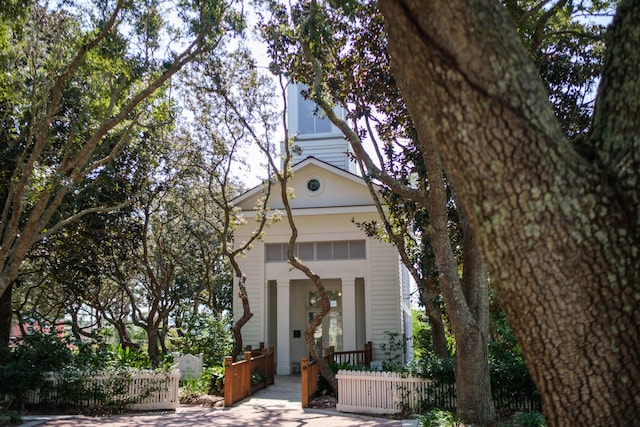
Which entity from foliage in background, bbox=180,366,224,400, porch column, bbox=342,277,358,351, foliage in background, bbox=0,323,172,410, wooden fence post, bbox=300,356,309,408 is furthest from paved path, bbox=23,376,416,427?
porch column, bbox=342,277,358,351

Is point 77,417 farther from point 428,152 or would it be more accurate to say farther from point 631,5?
point 631,5

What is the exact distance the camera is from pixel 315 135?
22.3 metres

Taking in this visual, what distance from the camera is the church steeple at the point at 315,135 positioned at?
865 inches

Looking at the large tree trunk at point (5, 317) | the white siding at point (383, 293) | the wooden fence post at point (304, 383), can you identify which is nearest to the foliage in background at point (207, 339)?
the wooden fence post at point (304, 383)

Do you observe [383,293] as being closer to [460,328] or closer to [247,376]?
[247,376]

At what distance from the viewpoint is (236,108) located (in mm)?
14578

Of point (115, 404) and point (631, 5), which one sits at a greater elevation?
point (631, 5)

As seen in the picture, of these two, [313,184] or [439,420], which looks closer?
[439,420]

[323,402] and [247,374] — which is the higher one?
[247,374]

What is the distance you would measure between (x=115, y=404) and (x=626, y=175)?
1177 centimetres

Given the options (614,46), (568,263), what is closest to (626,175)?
(568,263)

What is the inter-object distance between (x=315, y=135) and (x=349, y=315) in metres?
8.04

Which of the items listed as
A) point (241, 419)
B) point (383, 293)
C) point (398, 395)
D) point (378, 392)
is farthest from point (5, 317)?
point (383, 293)

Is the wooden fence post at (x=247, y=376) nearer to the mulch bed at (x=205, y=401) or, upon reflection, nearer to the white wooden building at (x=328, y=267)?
the mulch bed at (x=205, y=401)
